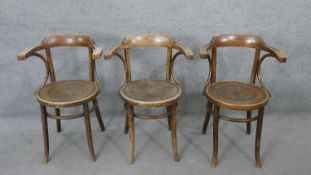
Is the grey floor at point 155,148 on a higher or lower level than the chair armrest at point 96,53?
lower

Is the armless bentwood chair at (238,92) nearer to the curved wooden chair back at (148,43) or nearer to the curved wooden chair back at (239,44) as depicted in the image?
the curved wooden chair back at (239,44)

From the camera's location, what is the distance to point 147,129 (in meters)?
2.73

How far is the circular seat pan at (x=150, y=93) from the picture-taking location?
206 cm

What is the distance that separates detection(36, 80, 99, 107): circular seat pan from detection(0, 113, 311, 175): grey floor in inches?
18.9

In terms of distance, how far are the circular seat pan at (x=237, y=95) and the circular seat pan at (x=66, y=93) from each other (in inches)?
33.1

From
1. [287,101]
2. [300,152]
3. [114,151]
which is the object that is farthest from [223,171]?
[287,101]

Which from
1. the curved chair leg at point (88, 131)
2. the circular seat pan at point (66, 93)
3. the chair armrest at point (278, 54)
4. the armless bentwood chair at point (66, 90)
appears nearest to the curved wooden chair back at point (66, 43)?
the armless bentwood chair at point (66, 90)

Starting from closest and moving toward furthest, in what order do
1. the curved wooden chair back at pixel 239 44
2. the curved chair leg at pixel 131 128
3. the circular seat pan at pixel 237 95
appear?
the circular seat pan at pixel 237 95 < the curved chair leg at pixel 131 128 < the curved wooden chair back at pixel 239 44

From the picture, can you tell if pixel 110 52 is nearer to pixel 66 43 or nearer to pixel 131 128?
pixel 66 43

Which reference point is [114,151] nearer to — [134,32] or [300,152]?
[134,32]

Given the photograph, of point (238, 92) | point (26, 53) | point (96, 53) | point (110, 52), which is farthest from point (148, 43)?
point (26, 53)

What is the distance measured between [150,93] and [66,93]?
592 millimetres

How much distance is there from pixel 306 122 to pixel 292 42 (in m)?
0.73

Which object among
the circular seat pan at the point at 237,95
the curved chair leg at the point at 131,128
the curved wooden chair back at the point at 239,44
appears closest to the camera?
the circular seat pan at the point at 237,95
